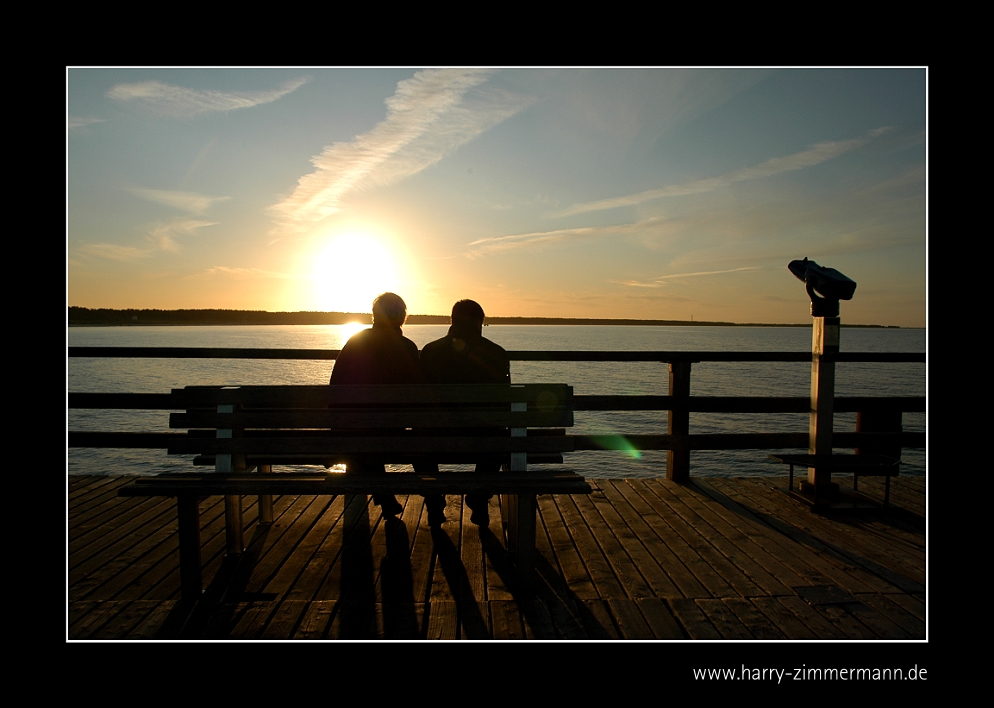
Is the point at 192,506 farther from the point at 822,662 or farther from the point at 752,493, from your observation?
the point at 752,493

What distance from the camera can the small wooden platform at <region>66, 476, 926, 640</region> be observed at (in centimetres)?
265

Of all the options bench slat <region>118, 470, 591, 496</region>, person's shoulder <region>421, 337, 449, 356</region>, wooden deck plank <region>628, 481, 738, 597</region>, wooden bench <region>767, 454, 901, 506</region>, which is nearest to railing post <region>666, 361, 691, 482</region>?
wooden deck plank <region>628, 481, 738, 597</region>

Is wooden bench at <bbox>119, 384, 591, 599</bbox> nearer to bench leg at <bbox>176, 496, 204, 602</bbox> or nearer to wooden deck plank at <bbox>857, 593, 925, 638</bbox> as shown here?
bench leg at <bbox>176, 496, 204, 602</bbox>

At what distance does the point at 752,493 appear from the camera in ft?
15.7

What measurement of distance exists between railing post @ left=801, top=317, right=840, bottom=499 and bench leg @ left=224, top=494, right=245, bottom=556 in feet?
12.8

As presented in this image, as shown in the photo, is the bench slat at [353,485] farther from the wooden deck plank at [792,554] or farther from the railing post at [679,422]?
the railing post at [679,422]

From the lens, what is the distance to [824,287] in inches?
174

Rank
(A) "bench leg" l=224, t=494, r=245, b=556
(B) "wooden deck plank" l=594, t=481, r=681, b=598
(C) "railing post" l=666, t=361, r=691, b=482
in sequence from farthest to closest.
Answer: (C) "railing post" l=666, t=361, r=691, b=482, (A) "bench leg" l=224, t=494, r=245, b=556, (B) "wooden deck plank" l=594, t=481, r=681, b=598

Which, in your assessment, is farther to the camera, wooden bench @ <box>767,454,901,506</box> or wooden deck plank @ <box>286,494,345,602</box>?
wooden bench @ <box>767,454,901,506</box>

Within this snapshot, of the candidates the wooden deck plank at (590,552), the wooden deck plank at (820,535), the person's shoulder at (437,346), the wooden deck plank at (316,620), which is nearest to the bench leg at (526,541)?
the wooden deck plank at (590,552)

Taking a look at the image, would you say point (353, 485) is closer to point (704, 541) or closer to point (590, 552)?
point (590, 552)

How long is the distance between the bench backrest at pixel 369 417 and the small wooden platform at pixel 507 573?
2.11 feet

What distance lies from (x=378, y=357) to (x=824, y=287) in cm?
321

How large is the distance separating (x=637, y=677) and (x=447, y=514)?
2.15 m
